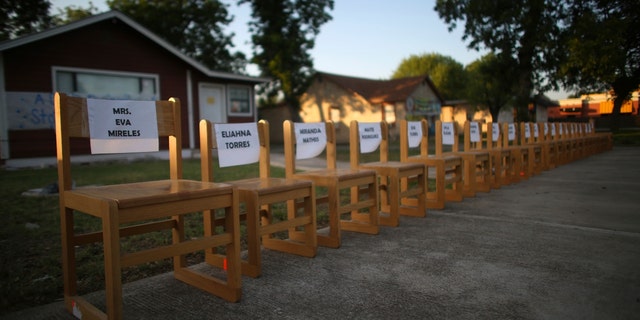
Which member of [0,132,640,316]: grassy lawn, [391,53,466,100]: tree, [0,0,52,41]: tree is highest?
[391,53,466,100]: tree

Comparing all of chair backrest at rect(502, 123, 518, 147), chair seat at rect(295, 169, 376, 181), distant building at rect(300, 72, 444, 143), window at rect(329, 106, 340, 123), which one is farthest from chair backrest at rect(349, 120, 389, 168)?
window at rect(329, 106, 340, 123)

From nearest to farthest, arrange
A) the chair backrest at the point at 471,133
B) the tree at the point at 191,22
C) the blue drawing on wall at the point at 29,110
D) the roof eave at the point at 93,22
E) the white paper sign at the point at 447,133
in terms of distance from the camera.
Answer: the white paper sign at the point at 447,133, the chair backrest at the point at 471,133, the roof eave at the point at 93,22, the blue drawing on wall at the point at 29,110, the tree at the point at 191,22

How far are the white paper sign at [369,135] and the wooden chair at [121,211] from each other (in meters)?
2.23

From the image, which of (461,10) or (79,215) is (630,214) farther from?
(461,10)

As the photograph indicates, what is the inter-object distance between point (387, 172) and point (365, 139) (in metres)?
0.50

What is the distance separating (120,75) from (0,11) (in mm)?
7706

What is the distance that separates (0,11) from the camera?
57.2ft

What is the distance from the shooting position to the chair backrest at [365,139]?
4.46 metres

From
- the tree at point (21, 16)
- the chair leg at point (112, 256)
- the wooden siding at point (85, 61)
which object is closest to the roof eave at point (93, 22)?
the wooden siding at point (85, 61)

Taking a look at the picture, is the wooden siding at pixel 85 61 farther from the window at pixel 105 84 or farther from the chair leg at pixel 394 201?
the chair leg at pixel 394 201

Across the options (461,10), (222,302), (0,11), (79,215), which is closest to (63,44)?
(0,11)

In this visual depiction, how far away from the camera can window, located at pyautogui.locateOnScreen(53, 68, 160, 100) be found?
43.4ft

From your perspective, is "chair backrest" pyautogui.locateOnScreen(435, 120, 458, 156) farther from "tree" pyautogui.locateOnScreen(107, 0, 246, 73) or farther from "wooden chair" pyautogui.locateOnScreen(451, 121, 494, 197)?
"tree" pyautogui.locateOnScreen(107, 0, 246, 73)

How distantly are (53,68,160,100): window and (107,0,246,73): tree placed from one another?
577 inches
